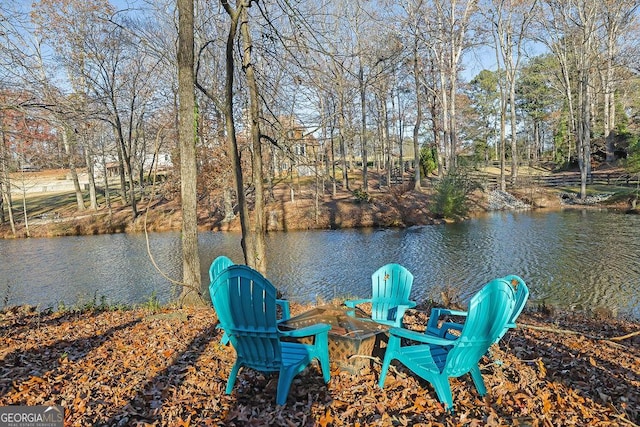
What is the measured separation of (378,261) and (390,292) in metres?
8.04

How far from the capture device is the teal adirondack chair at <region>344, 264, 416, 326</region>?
4320 mm

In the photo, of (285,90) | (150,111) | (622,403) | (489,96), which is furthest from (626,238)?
(489,96)

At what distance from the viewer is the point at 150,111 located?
25719 millimetres

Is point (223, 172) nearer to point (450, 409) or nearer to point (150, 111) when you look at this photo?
point (150, 111)

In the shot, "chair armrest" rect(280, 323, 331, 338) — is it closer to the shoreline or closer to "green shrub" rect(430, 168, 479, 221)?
the shoreline

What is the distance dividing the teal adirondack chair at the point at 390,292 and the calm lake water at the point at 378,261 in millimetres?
2747

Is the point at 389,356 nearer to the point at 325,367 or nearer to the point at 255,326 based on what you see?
the point at 325,367

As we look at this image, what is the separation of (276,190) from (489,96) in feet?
93.0

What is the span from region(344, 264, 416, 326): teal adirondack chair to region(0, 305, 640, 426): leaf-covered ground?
949mm

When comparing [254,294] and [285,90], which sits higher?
[285,90]

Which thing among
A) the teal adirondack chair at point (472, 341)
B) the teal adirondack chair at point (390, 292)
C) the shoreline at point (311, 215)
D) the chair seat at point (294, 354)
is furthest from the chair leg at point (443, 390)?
the shoreline at point (311, 215)

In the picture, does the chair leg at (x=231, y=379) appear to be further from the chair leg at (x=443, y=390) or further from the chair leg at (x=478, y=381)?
the chair leg at (x=478, y=381)

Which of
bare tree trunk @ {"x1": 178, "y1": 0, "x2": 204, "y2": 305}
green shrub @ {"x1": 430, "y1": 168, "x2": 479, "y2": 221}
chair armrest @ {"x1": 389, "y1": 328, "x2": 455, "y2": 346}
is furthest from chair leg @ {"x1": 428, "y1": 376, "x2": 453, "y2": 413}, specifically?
green shrub @ {"x1": 430, "y1": 168, "x2": 479, "y2": 221}

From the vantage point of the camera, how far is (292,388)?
3135 mm
